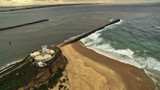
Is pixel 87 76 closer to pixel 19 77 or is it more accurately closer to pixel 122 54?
pixel 19 77

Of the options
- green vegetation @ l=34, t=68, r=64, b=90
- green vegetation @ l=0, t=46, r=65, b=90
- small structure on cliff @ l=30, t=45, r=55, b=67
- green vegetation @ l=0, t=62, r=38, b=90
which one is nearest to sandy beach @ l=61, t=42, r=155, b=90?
green vegetation @ l=34, t=68, r=64, b=90

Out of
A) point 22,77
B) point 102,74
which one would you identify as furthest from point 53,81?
point 102,74

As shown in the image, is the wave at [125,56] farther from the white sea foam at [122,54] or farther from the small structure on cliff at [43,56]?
the small structure on cliff at [43,56]

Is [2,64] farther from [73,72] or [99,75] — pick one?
[99,75]

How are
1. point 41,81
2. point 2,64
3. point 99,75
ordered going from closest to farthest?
point 41,81, point 99,75, point 2,64

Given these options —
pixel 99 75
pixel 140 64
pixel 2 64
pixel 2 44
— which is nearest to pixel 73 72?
pixel 99 75
